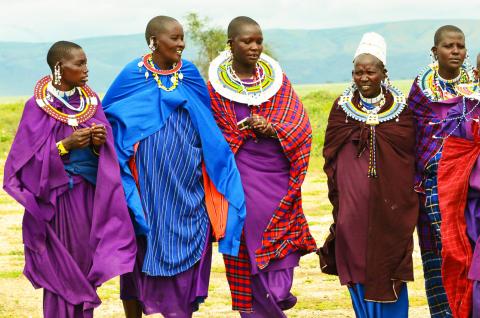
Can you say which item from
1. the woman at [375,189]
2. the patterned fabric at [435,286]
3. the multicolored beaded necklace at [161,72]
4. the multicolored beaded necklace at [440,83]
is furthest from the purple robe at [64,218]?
the multicolored beaded necklace at [440,83]

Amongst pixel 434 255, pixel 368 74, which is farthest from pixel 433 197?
pixel 368 74

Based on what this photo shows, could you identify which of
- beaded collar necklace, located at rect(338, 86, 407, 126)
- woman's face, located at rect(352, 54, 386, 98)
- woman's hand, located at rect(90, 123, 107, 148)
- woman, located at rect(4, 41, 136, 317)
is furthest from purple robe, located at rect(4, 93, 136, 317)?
woman's face, located at rect(352, 54, 386, 98)

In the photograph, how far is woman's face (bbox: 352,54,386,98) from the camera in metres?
7.94

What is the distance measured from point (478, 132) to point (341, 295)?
353 cm

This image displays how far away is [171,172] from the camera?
8.10m

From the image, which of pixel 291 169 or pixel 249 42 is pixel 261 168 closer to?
pixel 291 169

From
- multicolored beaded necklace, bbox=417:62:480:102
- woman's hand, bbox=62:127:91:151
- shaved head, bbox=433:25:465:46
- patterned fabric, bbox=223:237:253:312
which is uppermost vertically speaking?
shaved head, bbox=433:25:465:46

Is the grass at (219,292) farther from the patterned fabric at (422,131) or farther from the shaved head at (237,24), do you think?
the shaved head at (237,24)

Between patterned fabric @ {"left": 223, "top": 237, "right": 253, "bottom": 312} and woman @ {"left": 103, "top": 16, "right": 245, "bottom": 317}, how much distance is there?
0.25m

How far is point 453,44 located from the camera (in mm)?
8125

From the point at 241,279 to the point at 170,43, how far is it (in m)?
1.91

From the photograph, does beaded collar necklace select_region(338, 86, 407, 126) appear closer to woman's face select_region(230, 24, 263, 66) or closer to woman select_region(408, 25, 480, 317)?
woman select_region(408, 25, 480, 317)

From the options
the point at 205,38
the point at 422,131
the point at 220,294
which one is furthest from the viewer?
the point at 205,38

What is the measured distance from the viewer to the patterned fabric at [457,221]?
7438 mm
